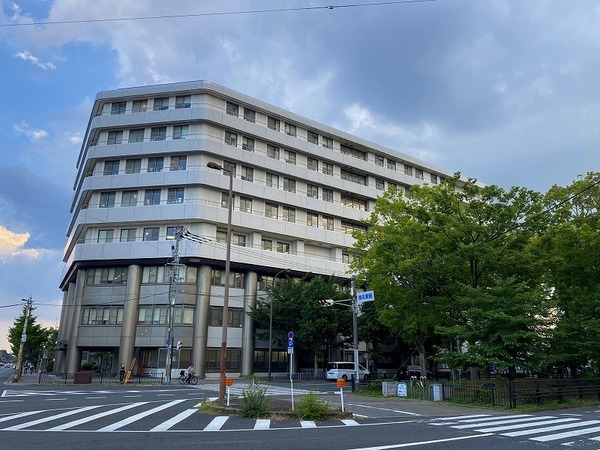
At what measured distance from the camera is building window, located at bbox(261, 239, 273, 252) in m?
48.9

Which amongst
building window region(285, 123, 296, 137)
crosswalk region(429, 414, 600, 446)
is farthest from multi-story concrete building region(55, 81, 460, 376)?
crosswalk region(429, 414, 600, 446)

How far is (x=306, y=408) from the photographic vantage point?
1445 cm

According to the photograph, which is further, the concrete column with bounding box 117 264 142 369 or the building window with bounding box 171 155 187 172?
the building window with bounding box 171 155 187 172

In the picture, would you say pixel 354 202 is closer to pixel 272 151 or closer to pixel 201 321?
pixel 272 151

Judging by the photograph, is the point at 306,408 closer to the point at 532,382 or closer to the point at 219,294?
the point at 532,382

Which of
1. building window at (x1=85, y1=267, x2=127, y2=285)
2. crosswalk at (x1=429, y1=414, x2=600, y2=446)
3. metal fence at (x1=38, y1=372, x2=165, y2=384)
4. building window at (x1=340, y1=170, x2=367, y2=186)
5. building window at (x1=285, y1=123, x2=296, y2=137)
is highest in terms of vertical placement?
building window at (x1=285, y1=123, x2=296, y2=137)

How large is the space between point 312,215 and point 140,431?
42.1 m

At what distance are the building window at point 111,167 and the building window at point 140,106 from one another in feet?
20.4

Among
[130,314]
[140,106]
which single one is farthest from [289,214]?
[140,106]

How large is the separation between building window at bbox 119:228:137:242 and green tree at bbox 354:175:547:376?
26.5 metres

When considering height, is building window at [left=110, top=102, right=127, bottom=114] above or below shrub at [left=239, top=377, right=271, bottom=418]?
above

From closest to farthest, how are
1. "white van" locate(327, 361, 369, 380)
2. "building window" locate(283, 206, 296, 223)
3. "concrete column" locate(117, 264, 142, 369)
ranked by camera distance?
"white van" locate(327, 361, 369, 380) < "concrete column" locate(117, 264, 142, 369) < "building window" locate(283, 206, 296, 223)

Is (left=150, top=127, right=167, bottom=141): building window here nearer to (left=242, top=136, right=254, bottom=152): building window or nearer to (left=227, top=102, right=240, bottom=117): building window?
(left=227, top=102, right=240, bottom=117): building window

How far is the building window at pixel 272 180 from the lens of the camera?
50.5 metres
